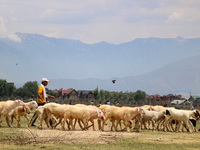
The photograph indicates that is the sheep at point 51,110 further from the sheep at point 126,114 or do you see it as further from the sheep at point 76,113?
the sheep at point 126,114

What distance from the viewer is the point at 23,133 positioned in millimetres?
17266

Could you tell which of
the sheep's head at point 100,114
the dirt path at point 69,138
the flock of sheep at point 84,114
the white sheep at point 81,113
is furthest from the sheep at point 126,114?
the dirt path at point 69,138

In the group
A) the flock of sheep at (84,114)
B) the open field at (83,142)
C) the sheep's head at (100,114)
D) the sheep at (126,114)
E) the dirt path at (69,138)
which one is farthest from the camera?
the sheep at (126,114)

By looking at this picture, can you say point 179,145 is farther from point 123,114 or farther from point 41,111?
point 41,111

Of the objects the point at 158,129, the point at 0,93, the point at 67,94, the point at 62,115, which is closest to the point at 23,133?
the point at 62,115

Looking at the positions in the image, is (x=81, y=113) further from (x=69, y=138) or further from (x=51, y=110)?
(x=69, y=138)

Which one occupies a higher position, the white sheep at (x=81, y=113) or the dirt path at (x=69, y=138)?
the white sheep at (x=81, y=113)

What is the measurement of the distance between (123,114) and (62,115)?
3.45 meters

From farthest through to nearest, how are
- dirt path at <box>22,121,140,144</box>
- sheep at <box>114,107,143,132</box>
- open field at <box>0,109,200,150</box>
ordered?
sheep at <box>114,107,143,132</box> < dirt path at <box>22,121,140,144</box> < open field at <box>0,109,200,150</box>

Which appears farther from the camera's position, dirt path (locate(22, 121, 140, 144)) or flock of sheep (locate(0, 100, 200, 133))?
flock of sheep (locate(0, 100, 200, 133))

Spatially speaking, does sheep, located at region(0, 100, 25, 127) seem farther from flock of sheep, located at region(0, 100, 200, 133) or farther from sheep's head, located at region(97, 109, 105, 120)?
sheep's head, located at region(97, 109, 105, 120)

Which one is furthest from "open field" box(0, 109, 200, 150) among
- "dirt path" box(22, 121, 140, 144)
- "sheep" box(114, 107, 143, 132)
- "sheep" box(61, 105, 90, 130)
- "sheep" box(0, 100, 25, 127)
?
"sheep" box(114, 107, 143, 132)

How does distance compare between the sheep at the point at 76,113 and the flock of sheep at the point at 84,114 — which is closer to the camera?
the sheep at the point at 76,113

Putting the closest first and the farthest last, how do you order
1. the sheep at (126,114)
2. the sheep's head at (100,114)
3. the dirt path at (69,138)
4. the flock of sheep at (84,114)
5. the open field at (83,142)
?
the open field at (83,142) < the dirt path at (69,138) < the flock of sheep at (84,114) < the sheep's head at (100,114) < the sheep at (126,114)
